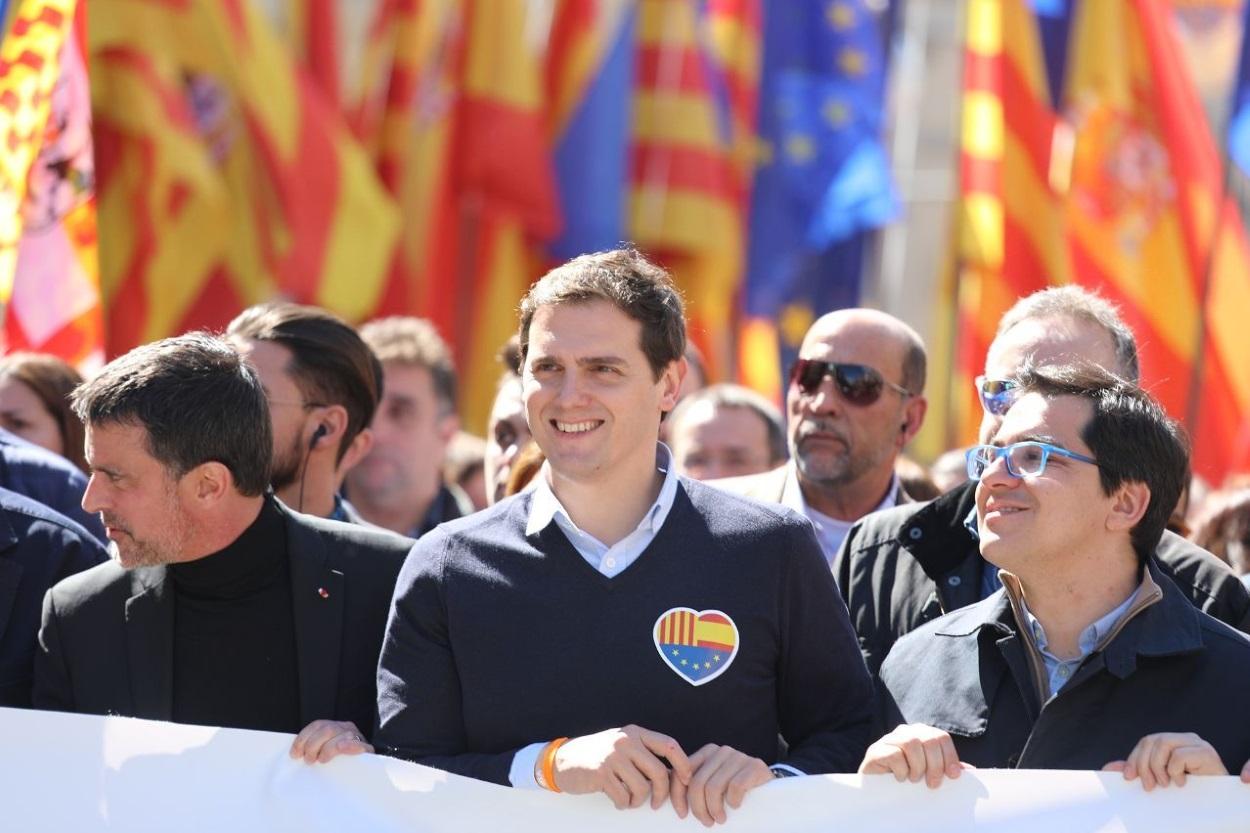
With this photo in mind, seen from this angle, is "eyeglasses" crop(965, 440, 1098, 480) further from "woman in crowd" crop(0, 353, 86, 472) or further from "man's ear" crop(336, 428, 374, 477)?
"woman in crowd" crop(0, 353, 86, 472)

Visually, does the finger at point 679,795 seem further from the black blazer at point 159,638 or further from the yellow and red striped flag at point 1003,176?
the yellow and red striped flag at point 1003,176

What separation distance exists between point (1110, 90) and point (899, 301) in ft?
22.3

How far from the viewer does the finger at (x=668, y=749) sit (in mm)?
3197

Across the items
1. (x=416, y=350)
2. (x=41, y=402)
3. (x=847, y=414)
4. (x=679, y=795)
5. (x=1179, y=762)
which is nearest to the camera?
(x=1179, y=762)

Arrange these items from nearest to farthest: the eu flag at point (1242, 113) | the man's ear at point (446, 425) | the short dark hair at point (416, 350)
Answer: the short dark hair at point (416, 350)
the man's ear at point (446, 425)
the eu flag at point (1242, 113)

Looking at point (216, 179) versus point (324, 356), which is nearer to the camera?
point (324, 356)

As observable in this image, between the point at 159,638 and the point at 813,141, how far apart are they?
8.53m

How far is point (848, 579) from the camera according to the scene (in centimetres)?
430

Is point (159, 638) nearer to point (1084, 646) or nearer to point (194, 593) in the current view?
point (194, 593)

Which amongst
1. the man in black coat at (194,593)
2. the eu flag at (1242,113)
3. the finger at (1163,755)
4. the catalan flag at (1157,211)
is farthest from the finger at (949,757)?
the catalan flag at (1157,211)

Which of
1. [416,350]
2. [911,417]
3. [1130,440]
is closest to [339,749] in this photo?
[1130,440]

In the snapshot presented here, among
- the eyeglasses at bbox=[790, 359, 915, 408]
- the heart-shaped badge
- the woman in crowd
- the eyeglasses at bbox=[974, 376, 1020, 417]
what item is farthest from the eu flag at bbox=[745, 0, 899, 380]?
the heart-shaped badge

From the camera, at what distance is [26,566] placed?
4086mm

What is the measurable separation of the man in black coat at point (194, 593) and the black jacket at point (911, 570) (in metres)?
1.13
